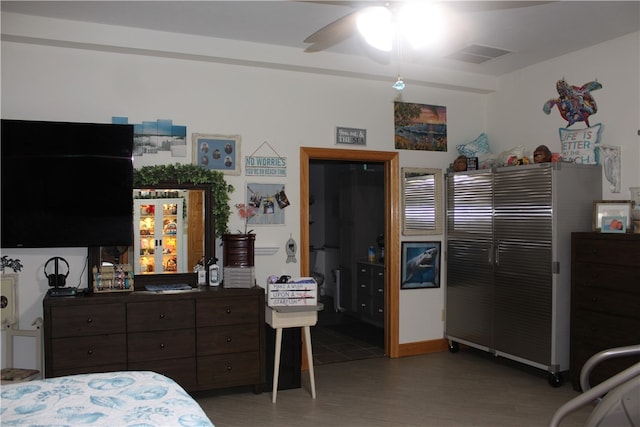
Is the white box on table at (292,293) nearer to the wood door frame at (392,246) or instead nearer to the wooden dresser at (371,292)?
the wood door frame at (392,246)

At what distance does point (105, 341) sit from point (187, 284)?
0.76 meters

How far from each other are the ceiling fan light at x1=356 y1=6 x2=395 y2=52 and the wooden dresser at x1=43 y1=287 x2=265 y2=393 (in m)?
2.15

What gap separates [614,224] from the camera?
3.99 meters

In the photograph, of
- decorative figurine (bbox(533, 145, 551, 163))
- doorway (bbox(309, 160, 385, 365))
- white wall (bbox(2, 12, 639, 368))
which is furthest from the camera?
doorway (bbox(309, 160, 385, 365))

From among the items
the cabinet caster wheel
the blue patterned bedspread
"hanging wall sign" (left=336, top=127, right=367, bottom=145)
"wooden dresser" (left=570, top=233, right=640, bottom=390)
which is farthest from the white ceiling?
the cabinet caster wheel

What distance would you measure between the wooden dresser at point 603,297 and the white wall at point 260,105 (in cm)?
70

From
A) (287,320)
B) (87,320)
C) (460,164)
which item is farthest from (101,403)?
(460,164)

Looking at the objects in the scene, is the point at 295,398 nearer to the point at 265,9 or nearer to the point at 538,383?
the point at 538,383

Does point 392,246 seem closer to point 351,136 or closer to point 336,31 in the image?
point 351,136

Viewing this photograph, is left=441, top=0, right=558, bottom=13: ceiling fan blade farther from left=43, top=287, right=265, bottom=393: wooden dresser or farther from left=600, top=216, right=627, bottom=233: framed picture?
left=43, top=287, right=265, bottom=393: wooden dresser

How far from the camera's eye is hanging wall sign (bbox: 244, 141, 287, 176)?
449 centimetres

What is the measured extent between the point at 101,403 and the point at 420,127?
13.6ft

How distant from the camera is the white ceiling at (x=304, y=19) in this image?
3.56 m

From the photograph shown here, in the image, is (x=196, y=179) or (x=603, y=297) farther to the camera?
(x=196, y=179)
